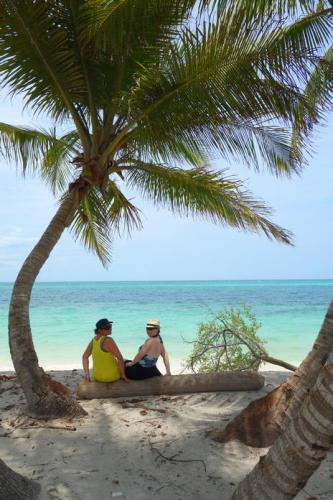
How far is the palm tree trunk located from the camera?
6.98 feet

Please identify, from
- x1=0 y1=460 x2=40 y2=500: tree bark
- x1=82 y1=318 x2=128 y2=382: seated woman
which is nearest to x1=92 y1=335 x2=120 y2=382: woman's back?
x1=82 y1=318 x2=128 y2=382: seated woman

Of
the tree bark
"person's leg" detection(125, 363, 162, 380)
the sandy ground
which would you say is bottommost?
the sandy ground

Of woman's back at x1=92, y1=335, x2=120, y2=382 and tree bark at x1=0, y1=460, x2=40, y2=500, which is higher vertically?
woman's back at x1=92, y1=335, x2=120, y2=382

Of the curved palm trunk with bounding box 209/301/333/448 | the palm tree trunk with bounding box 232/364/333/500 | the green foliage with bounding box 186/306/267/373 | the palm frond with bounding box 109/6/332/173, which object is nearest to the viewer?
the palm tree trunk with bounding box 232/364/333/500

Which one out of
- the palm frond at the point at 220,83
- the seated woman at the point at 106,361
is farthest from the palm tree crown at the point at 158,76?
the seated woman at the point at 106,361

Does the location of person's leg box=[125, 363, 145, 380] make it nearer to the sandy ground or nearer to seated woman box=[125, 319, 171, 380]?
seated woman box=[125, 319, 171, 380]

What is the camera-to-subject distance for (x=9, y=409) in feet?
17.5

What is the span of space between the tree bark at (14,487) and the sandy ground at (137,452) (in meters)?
0.13

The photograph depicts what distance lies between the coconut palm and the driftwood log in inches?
26.0

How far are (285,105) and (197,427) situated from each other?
11.7ft

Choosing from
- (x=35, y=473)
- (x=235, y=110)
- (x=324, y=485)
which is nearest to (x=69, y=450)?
(x=35, y=473)

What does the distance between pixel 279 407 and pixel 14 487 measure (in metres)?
2.32

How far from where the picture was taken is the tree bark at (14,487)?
9.93 ft

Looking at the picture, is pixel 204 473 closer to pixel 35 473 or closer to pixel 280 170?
pixel 35 473
